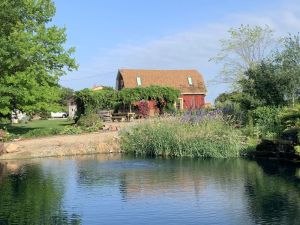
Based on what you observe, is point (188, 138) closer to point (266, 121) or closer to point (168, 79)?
point (266, 121)

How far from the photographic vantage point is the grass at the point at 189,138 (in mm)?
19734

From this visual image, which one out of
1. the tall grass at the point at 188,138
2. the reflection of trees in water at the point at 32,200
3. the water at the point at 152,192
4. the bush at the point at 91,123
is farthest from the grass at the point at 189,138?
the bush at the point at 91,123

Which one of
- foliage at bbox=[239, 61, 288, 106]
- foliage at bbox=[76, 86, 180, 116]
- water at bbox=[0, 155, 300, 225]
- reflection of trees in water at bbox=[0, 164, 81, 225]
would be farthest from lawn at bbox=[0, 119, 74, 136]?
reflection of trees in water at bbox=[0, 164, 81, 225]

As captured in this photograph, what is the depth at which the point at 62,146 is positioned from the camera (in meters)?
22.5

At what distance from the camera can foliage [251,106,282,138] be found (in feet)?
70.5

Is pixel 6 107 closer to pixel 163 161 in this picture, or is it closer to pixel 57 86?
pixel 57 86

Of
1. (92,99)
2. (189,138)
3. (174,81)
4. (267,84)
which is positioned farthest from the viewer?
(174,81)

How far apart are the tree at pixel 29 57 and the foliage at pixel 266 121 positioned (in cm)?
1192

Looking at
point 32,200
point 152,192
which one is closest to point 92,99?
point 152,192

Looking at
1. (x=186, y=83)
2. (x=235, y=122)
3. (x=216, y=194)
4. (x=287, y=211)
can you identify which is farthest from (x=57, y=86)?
(x=186, y=83)

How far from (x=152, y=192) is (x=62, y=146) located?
10.9m

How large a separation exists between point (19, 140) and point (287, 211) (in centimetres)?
1639

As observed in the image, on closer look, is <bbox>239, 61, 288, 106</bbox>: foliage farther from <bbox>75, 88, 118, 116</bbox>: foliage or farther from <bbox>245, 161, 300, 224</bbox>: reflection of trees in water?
<bbox>75, 88, 118, 116</bbox>: foliage

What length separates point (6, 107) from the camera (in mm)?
27891
